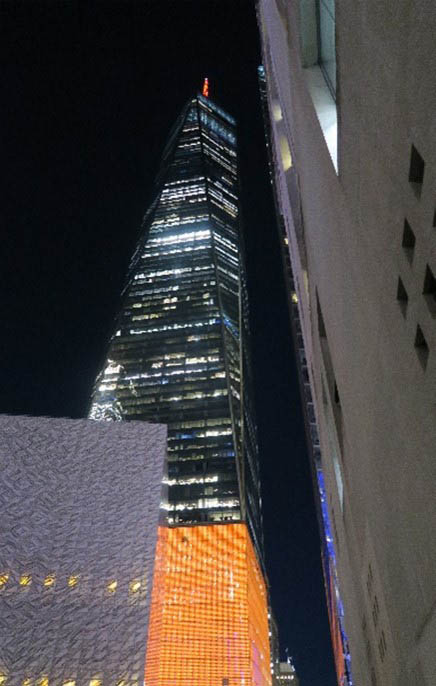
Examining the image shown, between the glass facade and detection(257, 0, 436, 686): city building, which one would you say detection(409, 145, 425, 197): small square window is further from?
the glass facade

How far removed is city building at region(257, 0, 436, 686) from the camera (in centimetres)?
611

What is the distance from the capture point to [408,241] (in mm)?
6699

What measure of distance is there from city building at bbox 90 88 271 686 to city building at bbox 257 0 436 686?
119 ft

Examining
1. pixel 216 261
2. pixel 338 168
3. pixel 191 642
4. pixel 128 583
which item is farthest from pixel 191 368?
pixel 338 168

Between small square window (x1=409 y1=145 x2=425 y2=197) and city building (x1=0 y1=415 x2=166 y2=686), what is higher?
small square window (x1=409 y1=145 x2=425 y2=197)

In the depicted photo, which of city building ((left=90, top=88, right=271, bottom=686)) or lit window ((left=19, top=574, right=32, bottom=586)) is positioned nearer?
lit window ((left=19, top=574, right=32, bottom=586))

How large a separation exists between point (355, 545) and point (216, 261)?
3948 inches

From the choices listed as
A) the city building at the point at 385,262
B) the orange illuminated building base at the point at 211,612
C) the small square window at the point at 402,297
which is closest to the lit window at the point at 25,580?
the orange illuminated building base at the point at 211,612

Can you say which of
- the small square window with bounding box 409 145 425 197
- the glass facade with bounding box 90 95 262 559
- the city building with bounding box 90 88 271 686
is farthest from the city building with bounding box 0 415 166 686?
the glass facade with bounding box 90 95 262 559

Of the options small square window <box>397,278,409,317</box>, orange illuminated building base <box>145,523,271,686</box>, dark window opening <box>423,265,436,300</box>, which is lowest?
orange illuminated building base <box>145,523,271,686</box>

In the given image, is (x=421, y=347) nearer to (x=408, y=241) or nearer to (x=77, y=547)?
(x=408, y=241)

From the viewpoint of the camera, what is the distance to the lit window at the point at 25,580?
37219 mm

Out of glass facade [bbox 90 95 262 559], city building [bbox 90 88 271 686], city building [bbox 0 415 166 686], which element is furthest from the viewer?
glass facade [bbox 90 95 262 559]

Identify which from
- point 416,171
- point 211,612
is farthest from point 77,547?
point 416,171
